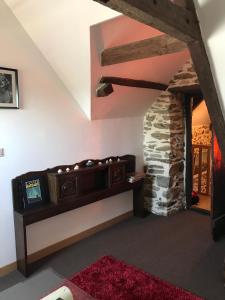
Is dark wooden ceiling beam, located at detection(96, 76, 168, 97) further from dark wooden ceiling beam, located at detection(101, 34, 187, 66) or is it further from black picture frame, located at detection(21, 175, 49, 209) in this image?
black picture frame, located at detection(21, 175, 49, 209)

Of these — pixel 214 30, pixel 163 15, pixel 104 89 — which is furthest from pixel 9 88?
pixel 214 30

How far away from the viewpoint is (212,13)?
1684 millimetres

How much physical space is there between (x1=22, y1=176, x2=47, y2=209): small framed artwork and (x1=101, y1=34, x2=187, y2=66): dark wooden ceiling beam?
148 centimetres

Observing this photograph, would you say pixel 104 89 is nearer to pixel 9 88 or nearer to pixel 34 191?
pixel 9 88

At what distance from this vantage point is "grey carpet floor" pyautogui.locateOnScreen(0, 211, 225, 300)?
2.71m

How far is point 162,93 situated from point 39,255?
2.91 m

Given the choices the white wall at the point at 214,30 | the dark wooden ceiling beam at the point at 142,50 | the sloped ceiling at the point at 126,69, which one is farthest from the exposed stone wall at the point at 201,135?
the white wall at the point at 214,30

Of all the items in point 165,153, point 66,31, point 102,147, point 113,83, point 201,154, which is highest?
point 66,31

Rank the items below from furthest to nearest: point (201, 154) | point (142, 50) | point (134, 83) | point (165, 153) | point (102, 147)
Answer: point (201, 154) → point (165, 153) → point (102, 147) → point (134, 83) → point (142, 50)

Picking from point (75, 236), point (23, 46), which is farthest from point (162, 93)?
point (75, 236)

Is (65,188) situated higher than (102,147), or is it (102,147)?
(102,147)

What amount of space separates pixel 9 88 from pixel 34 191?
3.72 feet

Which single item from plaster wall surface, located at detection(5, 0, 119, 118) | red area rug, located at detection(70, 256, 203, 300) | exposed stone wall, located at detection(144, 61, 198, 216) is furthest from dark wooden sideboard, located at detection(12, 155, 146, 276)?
plaster wall surface, located at detection(5, 0, 119, 118)

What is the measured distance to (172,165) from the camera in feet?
14.2
